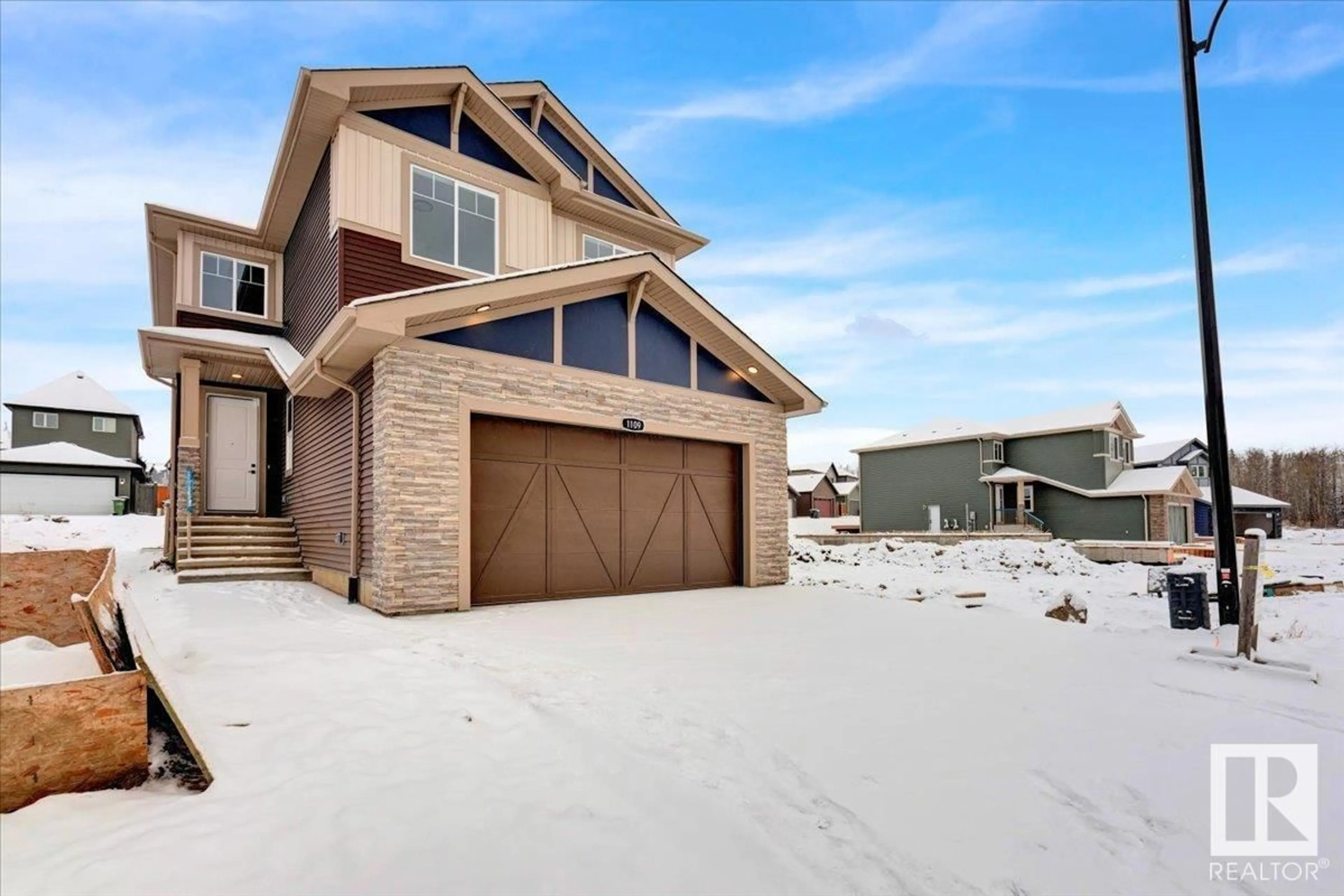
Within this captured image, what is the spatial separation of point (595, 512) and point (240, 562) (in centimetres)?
573

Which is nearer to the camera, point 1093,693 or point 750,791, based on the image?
point 750,791

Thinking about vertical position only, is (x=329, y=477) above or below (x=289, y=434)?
below

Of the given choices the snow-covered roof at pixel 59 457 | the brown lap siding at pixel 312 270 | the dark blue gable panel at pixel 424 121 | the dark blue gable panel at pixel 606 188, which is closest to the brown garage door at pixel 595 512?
the brown lap siding at pixel 312 270

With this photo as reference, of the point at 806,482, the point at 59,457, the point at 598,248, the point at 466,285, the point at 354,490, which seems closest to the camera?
the point at 466,285

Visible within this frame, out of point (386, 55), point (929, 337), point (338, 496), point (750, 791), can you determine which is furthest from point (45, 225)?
point (929, 337)

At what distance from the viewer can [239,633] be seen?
561 cm

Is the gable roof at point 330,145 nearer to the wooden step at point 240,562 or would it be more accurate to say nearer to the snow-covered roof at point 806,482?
the wooden step at point 240,562

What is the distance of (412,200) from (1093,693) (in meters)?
11.1

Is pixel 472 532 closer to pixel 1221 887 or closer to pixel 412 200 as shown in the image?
pixel 412 200

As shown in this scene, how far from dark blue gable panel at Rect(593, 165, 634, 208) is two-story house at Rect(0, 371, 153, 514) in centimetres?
2493

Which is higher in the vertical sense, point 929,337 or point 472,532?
point 929,337

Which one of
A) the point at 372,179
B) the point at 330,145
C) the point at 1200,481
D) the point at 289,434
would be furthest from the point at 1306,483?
the point at 289,434

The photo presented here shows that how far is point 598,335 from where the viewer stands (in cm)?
974

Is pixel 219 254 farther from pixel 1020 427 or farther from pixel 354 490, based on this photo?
pixel 1020 427
